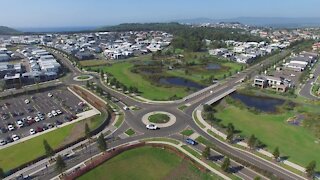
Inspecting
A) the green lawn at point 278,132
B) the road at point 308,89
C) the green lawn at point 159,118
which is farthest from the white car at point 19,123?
the road at point 308,89

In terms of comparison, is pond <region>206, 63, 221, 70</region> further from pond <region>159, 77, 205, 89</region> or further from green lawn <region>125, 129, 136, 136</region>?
green lawn <region>125, 129, 136, 136</region>

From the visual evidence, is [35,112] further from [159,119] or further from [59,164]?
[59,164]

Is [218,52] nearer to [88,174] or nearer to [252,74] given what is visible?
[252,74]

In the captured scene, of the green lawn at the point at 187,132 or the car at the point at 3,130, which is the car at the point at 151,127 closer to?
the green lawn at the point at 187,132

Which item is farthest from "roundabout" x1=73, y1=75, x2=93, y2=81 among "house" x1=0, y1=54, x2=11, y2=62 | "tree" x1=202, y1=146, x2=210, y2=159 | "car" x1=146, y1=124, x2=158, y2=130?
"tree" x1=202, y1=146, x2=210, y2=159

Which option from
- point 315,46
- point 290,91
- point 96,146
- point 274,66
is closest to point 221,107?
point 290,91

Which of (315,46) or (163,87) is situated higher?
(315,46)
